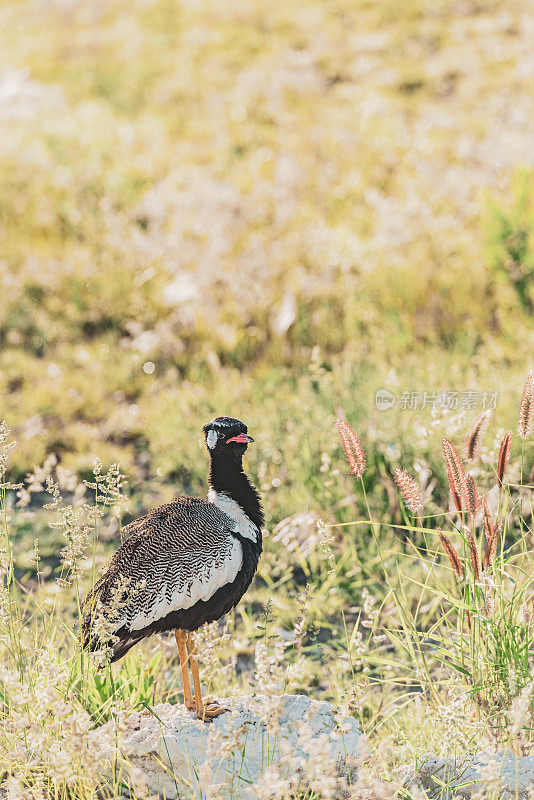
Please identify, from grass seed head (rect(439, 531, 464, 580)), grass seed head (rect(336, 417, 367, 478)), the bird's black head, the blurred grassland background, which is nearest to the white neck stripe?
the bird's black head

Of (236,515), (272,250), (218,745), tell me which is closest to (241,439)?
(236,515)

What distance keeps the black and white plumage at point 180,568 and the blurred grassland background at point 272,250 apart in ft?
2.82

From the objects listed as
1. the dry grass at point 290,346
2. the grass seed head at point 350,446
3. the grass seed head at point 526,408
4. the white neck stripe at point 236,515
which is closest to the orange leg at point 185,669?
the dry grass at point 290,346

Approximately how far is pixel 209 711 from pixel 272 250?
5.50 m

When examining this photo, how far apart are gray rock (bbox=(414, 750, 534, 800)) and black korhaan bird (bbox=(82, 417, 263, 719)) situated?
0.76 m

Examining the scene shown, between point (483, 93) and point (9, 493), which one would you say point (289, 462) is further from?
point (483, 93)

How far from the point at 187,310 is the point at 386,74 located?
6.89 m

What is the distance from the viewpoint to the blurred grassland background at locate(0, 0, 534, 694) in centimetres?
547

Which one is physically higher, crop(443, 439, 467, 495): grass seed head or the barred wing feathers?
crop(443, 439, 467, 495): grass seed head

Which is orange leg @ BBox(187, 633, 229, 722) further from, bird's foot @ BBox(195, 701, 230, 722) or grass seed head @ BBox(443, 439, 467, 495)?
grass seed head @ BBox(443, 439, 467, 495)

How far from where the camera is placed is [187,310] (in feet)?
23.3

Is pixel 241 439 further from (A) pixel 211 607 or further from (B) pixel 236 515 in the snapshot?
(A) pixel 211 607

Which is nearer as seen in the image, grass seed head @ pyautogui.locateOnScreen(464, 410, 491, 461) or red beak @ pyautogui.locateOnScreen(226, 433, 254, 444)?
grass seed head @ pyautogui.locateOnScreen(464, 410, 491, 461)

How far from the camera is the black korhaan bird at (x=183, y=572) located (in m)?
2.87
